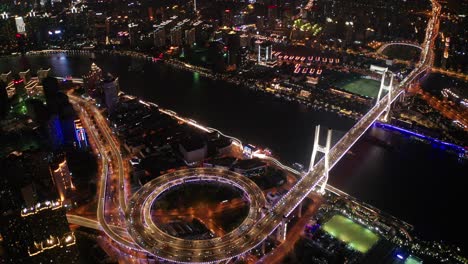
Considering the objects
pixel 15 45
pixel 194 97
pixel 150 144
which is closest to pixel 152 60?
pixel 194 97

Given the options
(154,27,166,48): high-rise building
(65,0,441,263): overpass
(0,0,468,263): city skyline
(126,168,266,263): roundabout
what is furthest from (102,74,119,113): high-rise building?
(154,27,166,48): high-rise building

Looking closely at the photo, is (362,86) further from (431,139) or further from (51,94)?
(51,94)

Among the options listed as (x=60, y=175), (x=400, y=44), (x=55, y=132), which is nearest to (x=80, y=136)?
(x=55, y=132)

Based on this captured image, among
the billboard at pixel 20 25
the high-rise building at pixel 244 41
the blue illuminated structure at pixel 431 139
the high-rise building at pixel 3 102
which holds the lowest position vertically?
the blue illuminated structure at pixel 431 139

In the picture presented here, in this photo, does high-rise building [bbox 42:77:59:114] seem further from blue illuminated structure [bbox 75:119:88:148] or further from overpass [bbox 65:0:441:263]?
overpass [bbox 65:0:441:263]

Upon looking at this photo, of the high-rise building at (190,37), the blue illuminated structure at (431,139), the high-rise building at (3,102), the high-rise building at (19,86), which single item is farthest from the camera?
the high-rise building at (190,37)

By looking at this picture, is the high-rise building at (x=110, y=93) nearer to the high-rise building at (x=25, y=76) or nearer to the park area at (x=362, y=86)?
the high-rise building at (x=25, y=76)

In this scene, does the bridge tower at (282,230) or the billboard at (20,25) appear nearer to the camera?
the bridge tower at (282,230)

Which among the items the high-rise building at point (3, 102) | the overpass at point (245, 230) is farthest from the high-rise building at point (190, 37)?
the overpass at point (245, 230)

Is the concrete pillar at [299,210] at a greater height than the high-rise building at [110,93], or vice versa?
Result: the high-rise building at [110,93]
